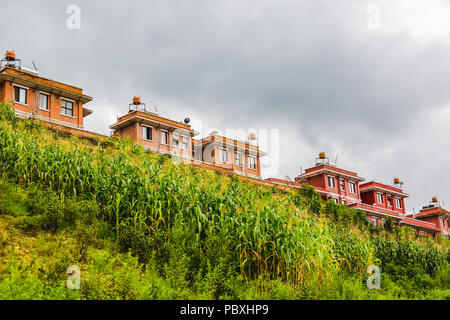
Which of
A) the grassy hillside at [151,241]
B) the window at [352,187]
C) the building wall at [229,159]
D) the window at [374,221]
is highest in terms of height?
the building wall at [229,159]

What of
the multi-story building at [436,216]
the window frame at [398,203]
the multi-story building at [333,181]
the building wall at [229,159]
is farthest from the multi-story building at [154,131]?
the multi-story building at [436,216]

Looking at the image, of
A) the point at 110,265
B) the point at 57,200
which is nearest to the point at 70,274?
the point at 110,265

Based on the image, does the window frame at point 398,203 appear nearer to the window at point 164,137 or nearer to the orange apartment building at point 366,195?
the orange apartment building at point 366,195

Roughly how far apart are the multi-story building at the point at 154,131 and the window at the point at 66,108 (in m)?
5.22

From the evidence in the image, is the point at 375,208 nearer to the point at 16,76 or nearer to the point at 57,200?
the point at 16,76

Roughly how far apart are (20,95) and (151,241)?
86.2ft

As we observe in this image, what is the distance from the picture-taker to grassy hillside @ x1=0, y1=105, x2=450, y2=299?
28.3 ft

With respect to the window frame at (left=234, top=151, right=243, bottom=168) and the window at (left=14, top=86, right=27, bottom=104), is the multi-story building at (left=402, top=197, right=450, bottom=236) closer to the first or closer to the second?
the window frame at (left=234, top=151, right=243, bottom=168)

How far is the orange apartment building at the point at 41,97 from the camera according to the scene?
31719mm

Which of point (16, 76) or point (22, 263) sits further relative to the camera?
point (16, 76)
